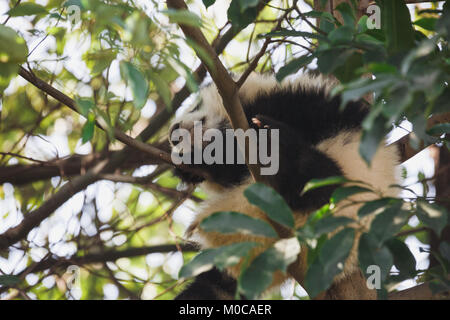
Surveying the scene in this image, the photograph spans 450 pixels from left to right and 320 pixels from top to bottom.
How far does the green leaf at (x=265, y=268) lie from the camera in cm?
139

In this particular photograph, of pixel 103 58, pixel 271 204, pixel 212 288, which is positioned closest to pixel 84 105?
pixel 103 58

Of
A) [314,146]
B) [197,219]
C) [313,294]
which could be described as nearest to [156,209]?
[197,219]

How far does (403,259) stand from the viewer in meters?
1.90

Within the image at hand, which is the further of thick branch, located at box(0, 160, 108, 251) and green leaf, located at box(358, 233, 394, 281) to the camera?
thick branch, located at box(0, 160, 108, 251)

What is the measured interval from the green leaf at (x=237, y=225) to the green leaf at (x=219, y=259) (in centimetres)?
4

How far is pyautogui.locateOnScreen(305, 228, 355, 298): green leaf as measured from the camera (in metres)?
1.44

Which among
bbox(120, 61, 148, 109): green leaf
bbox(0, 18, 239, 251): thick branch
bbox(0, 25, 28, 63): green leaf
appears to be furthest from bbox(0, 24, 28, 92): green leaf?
bbox(0, 18, 239, 251): thick branch

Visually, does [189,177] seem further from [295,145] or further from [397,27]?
[397,27]

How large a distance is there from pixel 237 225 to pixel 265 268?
6.0 inches

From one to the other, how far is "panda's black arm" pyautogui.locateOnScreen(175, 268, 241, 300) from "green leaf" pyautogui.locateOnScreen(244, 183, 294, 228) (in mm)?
1585

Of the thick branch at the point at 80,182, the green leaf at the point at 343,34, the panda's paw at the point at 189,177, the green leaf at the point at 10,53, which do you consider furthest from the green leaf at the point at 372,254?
the thick branch at the point at 80,182

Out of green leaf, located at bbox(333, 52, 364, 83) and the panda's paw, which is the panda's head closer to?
the panda's paw

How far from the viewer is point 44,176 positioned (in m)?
4.15

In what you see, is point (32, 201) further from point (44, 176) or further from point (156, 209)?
point (156, 209)
